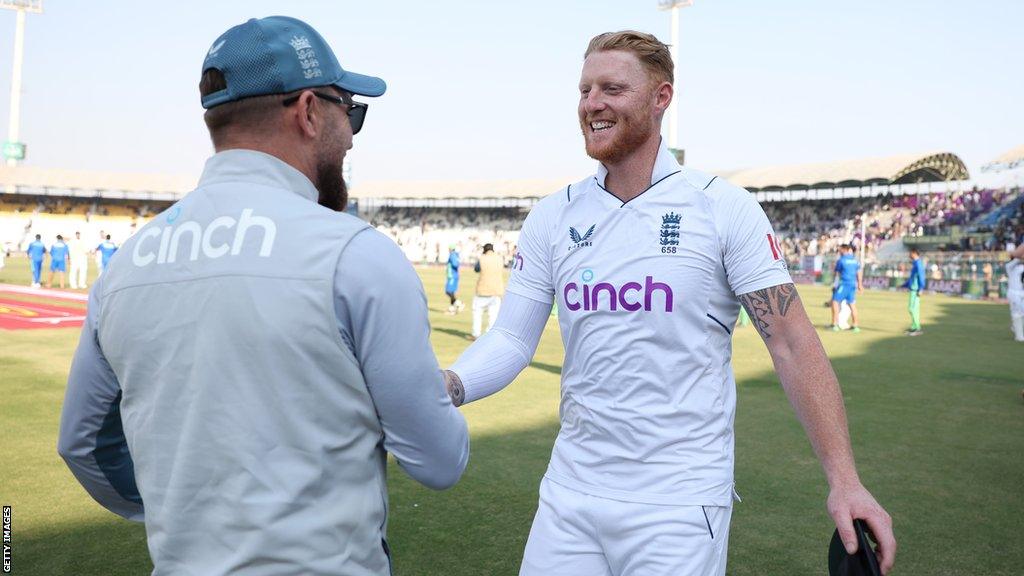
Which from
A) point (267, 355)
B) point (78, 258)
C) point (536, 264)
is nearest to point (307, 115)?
point (267, 355)

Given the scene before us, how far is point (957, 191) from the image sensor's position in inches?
2019

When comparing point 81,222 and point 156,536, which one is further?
point 81,222

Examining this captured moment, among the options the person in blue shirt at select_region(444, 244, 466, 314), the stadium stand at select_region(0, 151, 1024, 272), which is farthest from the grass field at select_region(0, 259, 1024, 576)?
the stadium stand at select_region(0, 151, 1024, 272)

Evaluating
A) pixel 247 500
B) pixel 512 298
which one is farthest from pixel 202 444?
pixel 512 298

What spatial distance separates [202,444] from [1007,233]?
4548 centimetres

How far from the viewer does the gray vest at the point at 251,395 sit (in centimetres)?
145

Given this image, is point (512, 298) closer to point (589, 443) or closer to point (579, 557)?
point (589, 443)

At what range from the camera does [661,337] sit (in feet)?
8.25

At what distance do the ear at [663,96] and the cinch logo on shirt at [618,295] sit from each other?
60cm

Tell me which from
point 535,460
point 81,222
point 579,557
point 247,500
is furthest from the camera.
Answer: point 81,222

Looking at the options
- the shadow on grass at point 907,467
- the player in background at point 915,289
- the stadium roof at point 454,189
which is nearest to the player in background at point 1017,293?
the player in background at point 915,289

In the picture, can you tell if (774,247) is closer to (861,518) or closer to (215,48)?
(861,518)

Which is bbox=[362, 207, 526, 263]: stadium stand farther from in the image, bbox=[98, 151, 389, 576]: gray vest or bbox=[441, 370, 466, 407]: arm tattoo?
bbox=[98, 151, 389, 576]: gray vest

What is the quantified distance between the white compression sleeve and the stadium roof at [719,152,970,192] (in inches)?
2002
